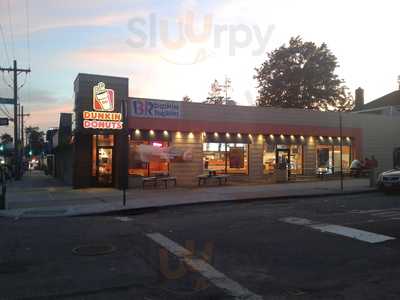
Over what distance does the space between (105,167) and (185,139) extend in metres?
4.56

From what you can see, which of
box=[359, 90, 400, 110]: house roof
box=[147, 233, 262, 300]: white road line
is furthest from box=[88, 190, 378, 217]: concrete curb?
box=[359, 90, 400, 110]: house roof

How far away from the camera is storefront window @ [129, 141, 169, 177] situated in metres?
24.4

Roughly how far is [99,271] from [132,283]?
0.95 metres

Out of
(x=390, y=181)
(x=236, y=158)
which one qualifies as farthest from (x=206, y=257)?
(x=236, y=158)

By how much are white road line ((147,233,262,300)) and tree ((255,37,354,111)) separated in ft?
157

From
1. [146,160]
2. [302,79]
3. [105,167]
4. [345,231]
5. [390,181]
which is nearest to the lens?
[345,231]

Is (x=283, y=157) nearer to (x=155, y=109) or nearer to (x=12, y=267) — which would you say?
(x=155, y=109)

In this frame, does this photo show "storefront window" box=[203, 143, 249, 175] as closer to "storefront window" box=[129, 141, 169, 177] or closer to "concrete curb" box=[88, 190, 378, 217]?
"storefront window" box=[129, 141, 169, 177]

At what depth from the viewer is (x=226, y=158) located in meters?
27.4

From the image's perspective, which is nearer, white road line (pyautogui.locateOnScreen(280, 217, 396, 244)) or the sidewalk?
white road line (pyautogui.locateOnScreen(280, 217, 396, 244))

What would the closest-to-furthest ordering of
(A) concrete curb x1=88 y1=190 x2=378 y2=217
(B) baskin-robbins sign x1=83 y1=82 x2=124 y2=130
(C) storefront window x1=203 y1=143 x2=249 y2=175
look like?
1. (A) concrete curb x1=88 y1=190 x2=378 y2=217
2. (B) baskin-robbins sign x1=83 y1=82 x2=124 y2=130
3. (C) storefront window x1=203 y1=143 x2=249 y2=175

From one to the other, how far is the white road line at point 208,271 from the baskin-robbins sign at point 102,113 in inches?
545

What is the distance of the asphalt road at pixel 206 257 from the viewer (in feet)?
21.3

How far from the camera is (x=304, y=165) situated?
30250 millimetres
